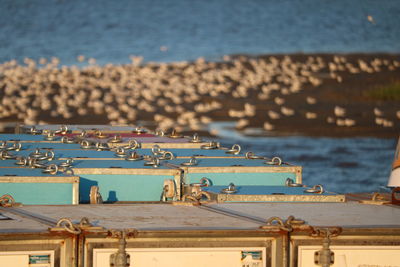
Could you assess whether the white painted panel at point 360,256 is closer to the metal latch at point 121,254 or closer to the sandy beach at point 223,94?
the metal latch at point 121,254

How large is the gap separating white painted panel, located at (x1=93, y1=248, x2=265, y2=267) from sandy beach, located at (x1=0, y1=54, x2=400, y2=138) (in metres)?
25.8

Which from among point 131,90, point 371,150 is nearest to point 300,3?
point 131,90

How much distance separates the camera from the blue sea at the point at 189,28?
5484cm

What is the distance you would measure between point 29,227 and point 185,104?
32.0 meters

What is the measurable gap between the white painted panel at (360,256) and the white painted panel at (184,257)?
0.31m

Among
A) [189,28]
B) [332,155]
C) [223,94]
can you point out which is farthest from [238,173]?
[189,28]

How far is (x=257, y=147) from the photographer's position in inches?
1203

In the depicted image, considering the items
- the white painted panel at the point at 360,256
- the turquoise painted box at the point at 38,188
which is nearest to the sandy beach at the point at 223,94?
the turquoise painted box at the point at 38,188

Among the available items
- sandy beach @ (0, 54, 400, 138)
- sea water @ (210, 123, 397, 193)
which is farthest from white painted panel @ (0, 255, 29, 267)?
sandy beach @ (0, 54, 400, 138)

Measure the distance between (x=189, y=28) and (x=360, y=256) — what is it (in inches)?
2238

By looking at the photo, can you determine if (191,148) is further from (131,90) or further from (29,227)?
→ (131,90)

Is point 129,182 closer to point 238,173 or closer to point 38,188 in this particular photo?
point 38,188

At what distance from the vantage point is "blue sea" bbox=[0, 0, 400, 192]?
54.8 meters

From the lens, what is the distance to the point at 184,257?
777 centimetres
